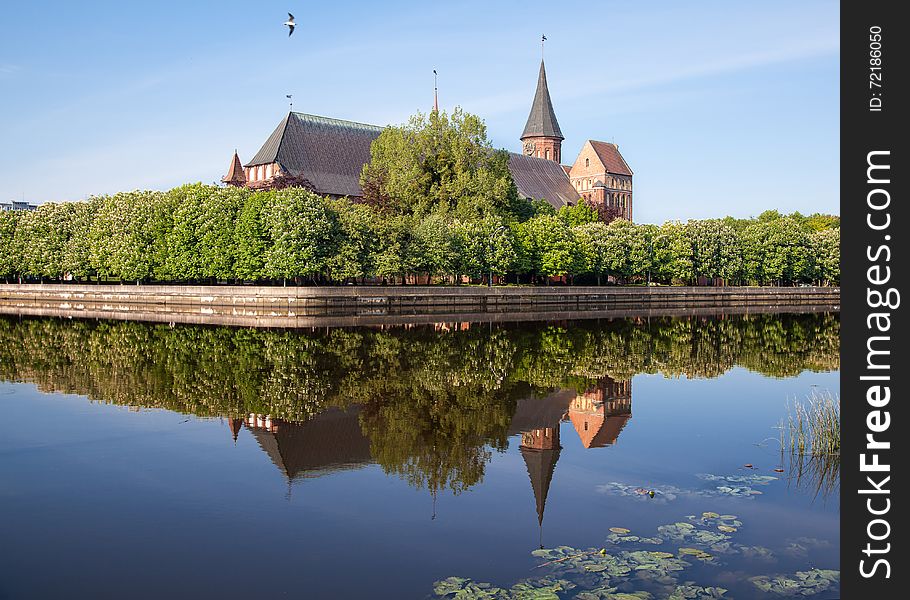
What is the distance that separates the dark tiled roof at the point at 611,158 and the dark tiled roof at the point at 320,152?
53.7 metres

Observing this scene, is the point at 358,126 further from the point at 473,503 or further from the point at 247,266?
the point at 473,503

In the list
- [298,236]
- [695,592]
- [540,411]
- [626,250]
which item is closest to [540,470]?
[540,411]

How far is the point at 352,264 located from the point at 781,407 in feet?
137

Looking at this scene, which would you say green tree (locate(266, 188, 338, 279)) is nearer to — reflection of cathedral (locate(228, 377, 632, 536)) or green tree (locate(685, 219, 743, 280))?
reflection of cathedral (locate(228, 377, 632, 536))

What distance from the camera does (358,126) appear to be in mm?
110000

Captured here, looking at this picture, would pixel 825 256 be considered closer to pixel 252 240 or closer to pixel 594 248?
pixel 594 248

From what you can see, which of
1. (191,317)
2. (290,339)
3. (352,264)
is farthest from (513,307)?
(290,339)

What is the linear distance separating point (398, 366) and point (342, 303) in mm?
31768

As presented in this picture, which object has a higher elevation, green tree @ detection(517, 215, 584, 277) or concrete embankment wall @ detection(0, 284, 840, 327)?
green tree @ detection(517, 215, 584, 277)

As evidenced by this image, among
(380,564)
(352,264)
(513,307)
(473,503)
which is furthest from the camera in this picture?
(513,307)

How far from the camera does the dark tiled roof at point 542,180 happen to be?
4899 inches

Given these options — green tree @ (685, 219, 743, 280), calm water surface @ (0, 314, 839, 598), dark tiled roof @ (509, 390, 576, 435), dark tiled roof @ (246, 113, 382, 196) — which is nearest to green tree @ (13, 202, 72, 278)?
dark tiled roof @ (246, 113, 382, 196)

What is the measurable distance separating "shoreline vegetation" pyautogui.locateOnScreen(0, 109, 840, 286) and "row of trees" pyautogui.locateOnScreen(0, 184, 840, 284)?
121 mm

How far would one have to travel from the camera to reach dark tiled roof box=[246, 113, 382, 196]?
323 ft
